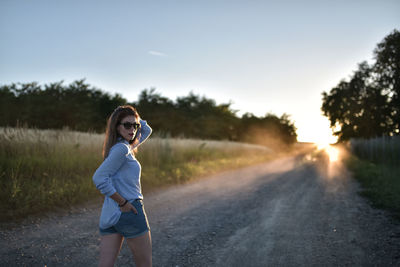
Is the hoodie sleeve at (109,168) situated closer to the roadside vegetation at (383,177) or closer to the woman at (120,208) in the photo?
the woman at (120,208)

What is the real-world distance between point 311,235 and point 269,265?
1.34m

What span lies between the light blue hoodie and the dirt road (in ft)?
5.01

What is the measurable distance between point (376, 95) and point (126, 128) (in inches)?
1069

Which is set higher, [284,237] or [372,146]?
[372,146]

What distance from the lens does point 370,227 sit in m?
4.27

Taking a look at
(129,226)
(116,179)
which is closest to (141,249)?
(129,226)

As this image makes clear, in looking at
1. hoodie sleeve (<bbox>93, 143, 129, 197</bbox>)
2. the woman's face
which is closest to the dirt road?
hoodie sleeve (<bbox>93, 143, 129, 197</bbox>)

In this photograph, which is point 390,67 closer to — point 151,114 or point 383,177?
point 383,177

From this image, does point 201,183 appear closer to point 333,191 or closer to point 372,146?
point 333,191

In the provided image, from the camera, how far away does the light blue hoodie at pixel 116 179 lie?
5.77 ft

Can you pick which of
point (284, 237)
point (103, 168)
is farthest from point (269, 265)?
point (103, 168)

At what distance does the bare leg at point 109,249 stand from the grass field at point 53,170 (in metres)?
3.61

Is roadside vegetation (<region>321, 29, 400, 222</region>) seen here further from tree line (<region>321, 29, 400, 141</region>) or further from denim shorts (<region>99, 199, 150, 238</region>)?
denim shorts (<region>99, 199, 150, 238</region>)

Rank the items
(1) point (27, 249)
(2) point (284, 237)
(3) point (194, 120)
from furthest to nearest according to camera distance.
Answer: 1. (3) point (194, 120)
2. (2) point (284, 237)
3. (1) point (27, 249)
